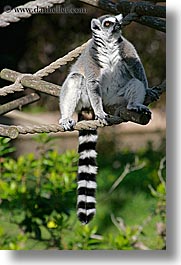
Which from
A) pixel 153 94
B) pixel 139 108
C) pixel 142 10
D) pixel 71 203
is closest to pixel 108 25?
pixel 142 10

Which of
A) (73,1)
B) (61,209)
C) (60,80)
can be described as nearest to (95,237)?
(61,209)

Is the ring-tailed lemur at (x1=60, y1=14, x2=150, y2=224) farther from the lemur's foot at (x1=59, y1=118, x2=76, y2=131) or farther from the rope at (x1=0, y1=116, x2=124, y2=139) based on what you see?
the rope at (x1=0, y1=116, x2=124, y2=139)

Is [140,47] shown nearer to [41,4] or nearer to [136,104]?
[41,4]

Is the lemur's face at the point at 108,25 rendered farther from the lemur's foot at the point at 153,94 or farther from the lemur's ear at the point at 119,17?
the lemur's foot at the point at 153,94

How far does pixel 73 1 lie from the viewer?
337cm

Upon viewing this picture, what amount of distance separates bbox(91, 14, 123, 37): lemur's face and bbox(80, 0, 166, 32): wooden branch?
0.08 metres

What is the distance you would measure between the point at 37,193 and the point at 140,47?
838 mm

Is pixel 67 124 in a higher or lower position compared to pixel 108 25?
lower

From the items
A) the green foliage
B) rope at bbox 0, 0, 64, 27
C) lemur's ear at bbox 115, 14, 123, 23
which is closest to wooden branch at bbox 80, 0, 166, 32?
lemur's ear at bbox 115, 14, 123, 23

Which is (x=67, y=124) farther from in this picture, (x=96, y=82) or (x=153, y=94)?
(x=153, y=94)

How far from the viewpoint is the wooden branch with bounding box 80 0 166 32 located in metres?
2.93

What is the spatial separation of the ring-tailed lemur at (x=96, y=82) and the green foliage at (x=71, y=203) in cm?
44

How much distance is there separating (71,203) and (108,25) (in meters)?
0.90

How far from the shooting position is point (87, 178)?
293 cm
